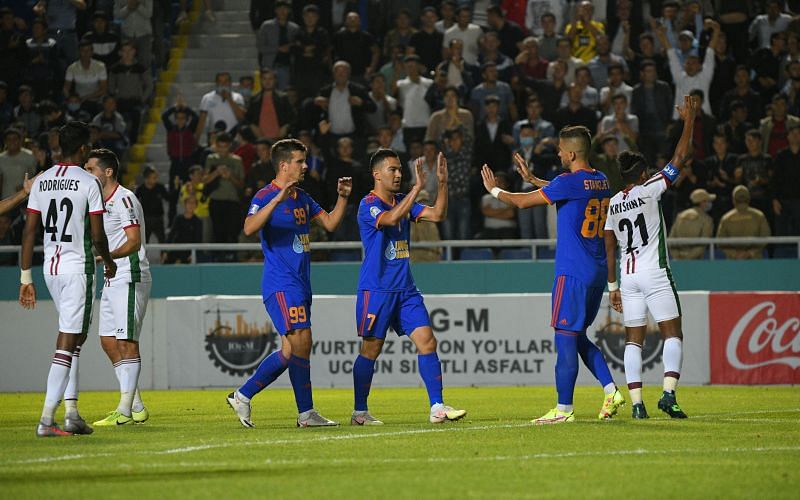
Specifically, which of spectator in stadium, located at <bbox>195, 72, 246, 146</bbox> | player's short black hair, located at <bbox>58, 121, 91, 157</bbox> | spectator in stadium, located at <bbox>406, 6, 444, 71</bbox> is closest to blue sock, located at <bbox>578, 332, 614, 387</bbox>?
player's short black hair, located at <bbox>58, 121, 91, 157</bbox>

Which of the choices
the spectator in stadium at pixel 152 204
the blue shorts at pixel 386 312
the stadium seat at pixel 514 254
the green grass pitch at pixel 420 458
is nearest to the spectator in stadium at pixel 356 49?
the spectator in stadium at pixel 152 204

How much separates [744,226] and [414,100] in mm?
5827

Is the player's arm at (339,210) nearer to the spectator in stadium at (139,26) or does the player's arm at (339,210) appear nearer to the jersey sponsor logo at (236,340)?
the jersey sponsor logo at (236,340)

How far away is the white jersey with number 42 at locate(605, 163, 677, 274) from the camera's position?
1198cm

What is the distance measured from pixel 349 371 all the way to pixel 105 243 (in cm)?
805

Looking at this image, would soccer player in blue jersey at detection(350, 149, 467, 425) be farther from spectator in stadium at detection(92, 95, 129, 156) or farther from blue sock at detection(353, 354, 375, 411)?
spectator in stadium at detection(92, 95, 129, 156)

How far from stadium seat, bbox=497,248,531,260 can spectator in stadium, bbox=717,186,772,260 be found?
2.95m

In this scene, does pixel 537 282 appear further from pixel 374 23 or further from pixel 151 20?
pixel 151 20

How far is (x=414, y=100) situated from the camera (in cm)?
2198

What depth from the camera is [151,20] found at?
2572cm

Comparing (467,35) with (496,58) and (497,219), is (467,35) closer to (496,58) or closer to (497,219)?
(496,58)

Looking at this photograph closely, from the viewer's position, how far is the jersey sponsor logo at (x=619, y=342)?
1773 cm

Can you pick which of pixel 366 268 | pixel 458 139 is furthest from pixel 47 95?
pixel 366 268

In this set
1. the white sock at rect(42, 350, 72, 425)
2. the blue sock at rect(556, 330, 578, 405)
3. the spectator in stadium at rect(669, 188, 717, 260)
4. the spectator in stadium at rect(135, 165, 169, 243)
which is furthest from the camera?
the spectator in stadium at rect(135, 165, 169, 243)
